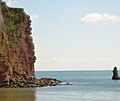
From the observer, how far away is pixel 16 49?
114125mm

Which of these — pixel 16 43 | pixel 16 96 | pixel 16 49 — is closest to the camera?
pixel 16 96

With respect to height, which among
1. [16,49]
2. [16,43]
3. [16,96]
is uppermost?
[16,43]

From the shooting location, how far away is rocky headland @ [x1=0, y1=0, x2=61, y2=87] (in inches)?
4156

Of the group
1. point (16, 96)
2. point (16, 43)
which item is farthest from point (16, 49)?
point (16, 96)

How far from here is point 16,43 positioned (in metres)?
115

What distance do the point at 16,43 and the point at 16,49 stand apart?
2060 millimetres

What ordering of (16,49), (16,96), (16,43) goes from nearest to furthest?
(16,96)
(16,49)
(16,43)

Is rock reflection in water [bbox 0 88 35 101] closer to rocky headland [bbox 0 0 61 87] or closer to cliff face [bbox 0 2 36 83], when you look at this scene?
rocky headland [bbox 0 0 61 87]

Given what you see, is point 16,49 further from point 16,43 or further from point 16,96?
point 16,96

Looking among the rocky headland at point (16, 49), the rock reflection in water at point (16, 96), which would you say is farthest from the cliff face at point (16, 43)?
the rock reflection in water at point (16, 96)

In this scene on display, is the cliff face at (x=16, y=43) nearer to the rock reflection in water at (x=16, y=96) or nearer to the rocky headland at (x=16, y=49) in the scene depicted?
the rocky headland at (x=16, y=49)

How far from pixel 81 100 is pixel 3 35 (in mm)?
46162

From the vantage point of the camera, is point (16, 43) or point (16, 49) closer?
point (16, 49)

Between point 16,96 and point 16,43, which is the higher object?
point 16,43
